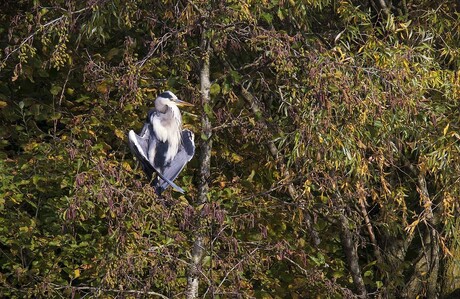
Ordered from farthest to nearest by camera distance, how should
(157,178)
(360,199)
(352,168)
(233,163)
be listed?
1. (233,163)
2. (360,199)
3. (352,168)
4. (157,178)

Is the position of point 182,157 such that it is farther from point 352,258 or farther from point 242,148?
point 352,258

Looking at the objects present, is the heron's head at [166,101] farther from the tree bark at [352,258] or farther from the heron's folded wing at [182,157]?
the tree bark at [352,258]

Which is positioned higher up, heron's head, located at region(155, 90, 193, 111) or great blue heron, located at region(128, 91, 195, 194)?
heron's head, located at region(155, 90, 193, 111)

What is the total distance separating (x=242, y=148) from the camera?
6.48m

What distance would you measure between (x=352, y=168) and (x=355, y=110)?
37 centimetres

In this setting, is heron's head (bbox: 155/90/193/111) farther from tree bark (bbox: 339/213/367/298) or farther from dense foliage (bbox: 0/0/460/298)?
tree bark (bbox: 339/213/367/298)

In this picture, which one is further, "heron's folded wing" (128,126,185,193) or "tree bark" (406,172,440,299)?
"tree bark" (406,172,440,299)

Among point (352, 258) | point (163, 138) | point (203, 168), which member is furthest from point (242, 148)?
point (163, 138)

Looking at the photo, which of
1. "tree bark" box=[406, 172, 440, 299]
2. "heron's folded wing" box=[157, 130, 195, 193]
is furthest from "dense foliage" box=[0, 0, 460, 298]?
"heron's folded wing" box=[157, 130, 195, 193]

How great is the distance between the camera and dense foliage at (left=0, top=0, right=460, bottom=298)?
16.0ft

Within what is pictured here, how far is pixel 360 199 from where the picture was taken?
5762 mm

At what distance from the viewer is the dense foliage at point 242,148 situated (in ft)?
16.0

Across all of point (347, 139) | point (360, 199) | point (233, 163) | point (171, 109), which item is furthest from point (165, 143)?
point (233, 163)

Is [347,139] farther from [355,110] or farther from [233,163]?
[233,163]
